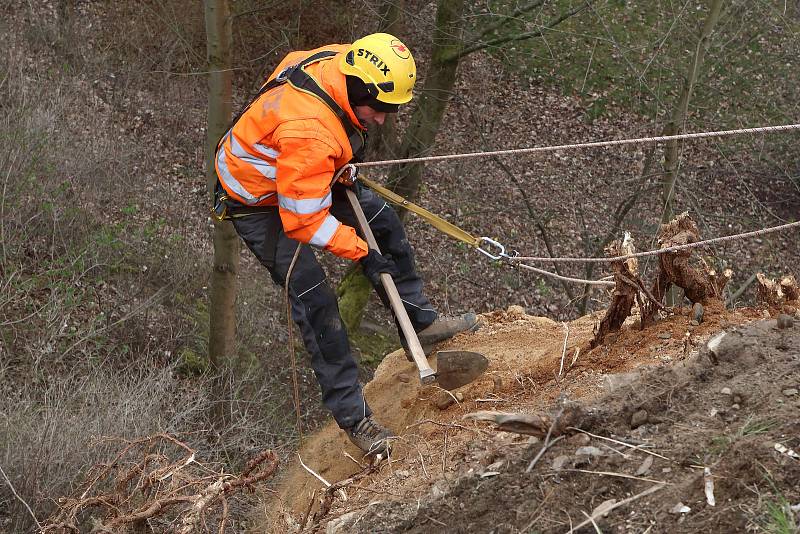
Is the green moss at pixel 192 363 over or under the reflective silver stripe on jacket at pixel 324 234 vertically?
under

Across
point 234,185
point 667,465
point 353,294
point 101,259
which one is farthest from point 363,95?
point 101,259

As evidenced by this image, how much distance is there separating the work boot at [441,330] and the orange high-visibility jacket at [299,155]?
1.19 metres

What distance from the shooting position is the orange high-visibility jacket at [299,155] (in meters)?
4.48

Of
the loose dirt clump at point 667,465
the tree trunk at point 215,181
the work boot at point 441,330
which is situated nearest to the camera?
the loose dirt clump at point 667,465

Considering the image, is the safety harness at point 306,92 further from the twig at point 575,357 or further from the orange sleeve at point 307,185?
the twig at point 575,357

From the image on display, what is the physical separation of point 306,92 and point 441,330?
199cm

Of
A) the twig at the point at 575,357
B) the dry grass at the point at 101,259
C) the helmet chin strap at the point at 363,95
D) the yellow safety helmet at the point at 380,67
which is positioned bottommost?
the dry grass at the point at 101,259

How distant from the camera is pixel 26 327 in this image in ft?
27.3

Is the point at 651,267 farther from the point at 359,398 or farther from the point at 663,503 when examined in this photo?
the point at 663,503

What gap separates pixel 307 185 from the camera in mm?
4488

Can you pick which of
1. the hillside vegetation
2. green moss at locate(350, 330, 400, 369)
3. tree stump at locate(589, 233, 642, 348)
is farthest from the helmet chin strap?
green moss at locate(350, 330, 400, 369)

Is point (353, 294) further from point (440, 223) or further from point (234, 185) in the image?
point (234, 185)

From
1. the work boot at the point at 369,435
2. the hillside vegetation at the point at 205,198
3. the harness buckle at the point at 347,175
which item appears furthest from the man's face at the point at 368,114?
the hillside vegetation at the point at 205,198

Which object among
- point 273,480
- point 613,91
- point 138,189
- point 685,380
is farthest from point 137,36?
point 685,380
